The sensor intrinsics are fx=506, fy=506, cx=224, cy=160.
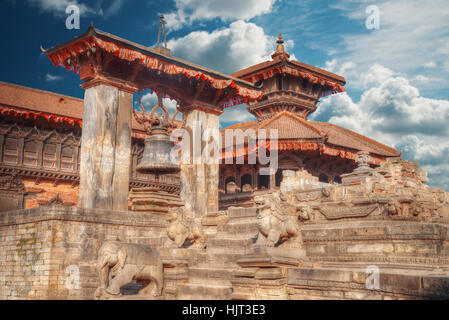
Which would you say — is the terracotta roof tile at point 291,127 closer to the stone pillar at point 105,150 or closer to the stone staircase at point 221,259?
the stone pillar at point 105,150

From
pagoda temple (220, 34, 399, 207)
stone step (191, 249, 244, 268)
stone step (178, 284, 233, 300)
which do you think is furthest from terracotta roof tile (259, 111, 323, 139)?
stone step (178, 284, 233, 300)

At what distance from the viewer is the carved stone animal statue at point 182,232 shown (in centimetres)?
1264

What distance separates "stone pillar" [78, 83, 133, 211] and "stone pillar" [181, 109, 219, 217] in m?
3.35

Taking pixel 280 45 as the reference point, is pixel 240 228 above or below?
below

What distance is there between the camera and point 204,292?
10648mm

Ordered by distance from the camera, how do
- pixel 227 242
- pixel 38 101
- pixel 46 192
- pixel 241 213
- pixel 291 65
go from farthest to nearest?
1. pixel 291 65
2. pixel 46 192
3. pixel 38 101
4. pixel 241 213
5. pixel 227 242

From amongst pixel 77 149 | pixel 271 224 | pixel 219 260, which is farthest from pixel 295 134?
pixel 271 224

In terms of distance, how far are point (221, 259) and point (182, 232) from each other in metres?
1.41

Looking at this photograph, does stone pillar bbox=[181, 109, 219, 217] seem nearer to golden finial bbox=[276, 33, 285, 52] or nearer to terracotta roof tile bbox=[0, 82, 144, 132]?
terracotta roof tile bbox=[0, 82, 144, 132]

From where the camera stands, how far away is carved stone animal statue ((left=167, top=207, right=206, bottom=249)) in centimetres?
1264

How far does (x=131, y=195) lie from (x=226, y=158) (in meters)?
10.8

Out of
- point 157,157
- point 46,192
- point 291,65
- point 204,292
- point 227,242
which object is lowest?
point 204,292

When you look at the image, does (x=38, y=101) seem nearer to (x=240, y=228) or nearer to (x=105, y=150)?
(x=105, y=150)

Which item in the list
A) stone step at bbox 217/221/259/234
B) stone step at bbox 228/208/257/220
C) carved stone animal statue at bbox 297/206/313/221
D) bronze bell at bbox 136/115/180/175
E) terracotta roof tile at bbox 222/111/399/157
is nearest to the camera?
stone step at bbox 217/221/259/234
